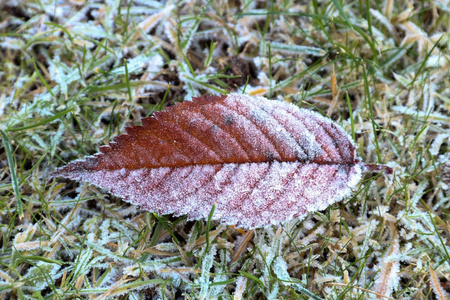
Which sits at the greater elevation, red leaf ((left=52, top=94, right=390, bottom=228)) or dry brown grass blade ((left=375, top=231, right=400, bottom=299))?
red leaf ((left=52, top=94, right=390, bottom=228))

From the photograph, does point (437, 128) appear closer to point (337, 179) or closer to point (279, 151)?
point (337, 179)

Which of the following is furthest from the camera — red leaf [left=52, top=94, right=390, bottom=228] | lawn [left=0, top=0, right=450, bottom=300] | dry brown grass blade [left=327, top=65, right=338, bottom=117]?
dry brown grass blade [left=327, top=65, right=338, bottom=117]

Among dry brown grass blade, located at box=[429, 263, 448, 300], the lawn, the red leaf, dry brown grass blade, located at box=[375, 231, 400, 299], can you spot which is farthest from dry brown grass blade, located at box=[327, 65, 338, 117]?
dry brown grass blade, located at box=[429, 263, 448, 300]

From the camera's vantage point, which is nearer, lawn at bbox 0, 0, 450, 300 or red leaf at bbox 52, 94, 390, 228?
red leaf at bbox 52, 94, 390, 228

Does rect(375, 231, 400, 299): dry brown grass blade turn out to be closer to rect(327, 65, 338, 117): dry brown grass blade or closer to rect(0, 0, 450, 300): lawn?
rect(0, 0, 450, 300): lawn

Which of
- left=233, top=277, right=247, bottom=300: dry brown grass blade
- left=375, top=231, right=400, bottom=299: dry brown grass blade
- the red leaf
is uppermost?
the red leaf

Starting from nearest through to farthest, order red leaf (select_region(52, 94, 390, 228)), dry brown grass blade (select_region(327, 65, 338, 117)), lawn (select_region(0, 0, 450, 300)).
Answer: red leaf (select_region(52, 94, 390, 228)) → lawn (select_region(0, 0, 450, 300)) → dry brown grass blade (select_region(327, 65, 338, 117))

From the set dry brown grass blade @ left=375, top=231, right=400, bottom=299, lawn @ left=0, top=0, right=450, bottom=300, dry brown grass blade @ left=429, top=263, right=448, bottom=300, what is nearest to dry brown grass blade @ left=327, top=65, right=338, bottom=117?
lawn @ left=0, top=0, right=450, bottom=300
